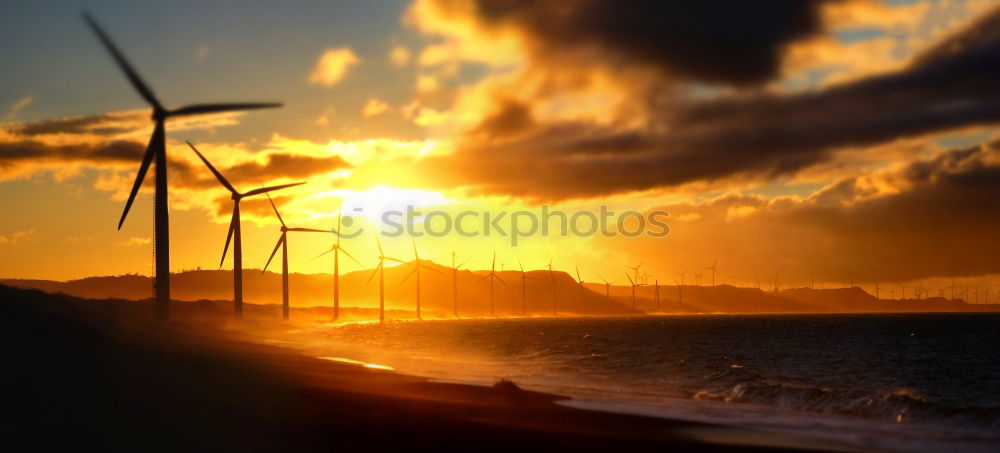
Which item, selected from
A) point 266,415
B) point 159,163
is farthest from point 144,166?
point 266,415

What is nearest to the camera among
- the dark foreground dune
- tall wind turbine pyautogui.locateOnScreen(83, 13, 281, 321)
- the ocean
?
the dark foreground dune

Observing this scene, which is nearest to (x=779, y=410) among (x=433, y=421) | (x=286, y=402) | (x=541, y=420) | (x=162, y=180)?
(x=541, y=420)

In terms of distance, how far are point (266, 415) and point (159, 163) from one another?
4802 centimetres

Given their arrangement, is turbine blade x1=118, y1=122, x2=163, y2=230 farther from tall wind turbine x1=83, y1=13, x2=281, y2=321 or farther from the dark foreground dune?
the dark foreground dune

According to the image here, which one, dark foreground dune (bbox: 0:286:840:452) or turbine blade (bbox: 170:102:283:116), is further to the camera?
turbine blade (bbox: 170:102:283:116)

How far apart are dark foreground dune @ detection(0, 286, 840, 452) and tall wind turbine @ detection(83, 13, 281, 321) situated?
25.0 m

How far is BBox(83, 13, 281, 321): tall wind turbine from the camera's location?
5981cm

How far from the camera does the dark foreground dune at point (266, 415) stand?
18188mm

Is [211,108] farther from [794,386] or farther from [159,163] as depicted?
[794,386]

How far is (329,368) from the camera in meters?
47.2

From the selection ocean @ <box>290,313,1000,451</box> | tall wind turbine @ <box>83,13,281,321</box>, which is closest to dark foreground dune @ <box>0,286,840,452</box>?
ocean @ <box>290,313,1000,451</box>

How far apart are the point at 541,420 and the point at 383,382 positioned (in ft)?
48.7

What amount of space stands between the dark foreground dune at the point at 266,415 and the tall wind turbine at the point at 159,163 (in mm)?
24974

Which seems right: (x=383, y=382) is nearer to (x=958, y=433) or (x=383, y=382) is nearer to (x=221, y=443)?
(x=221, y=443)
